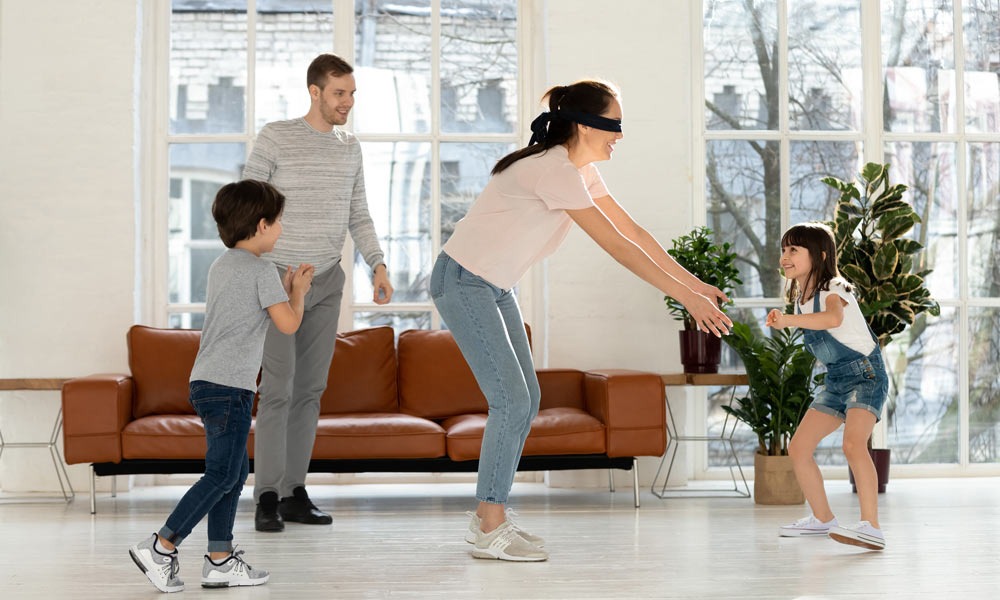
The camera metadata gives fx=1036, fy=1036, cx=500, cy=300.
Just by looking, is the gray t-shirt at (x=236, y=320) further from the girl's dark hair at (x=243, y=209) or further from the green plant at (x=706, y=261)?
the green plant at (x=706, y=261)

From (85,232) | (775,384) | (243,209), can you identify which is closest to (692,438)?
(775,384)

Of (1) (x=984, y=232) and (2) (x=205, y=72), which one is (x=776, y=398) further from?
(2) (x=205, y=72)

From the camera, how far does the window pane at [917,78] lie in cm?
549

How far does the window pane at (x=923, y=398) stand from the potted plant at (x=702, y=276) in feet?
4.07

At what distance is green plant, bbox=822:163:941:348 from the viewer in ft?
15.6

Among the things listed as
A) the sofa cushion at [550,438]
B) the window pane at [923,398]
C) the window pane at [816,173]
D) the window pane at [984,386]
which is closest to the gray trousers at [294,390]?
the sofa cushion at [550,438]

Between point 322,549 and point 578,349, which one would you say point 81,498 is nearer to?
point 322,549

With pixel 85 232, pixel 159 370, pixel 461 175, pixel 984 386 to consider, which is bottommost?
pixel 984 386

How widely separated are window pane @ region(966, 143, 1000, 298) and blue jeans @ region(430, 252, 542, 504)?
3379mm

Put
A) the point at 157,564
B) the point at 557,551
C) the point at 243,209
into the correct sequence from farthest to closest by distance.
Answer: the point at 557,551
the point at 243,209
the point at 157,564

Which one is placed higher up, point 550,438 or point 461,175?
point 461,175

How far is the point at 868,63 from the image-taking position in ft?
18.0

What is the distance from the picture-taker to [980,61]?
5516 mm

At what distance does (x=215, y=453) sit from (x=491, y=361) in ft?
2.70
